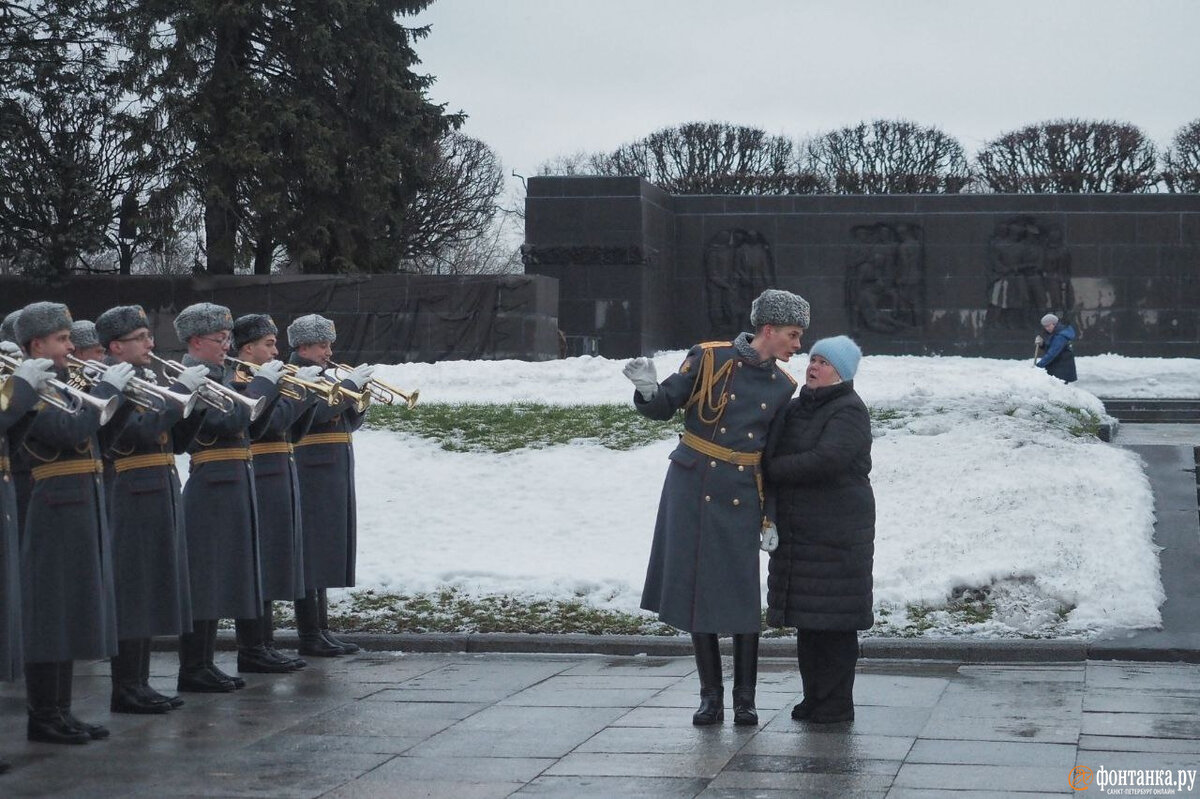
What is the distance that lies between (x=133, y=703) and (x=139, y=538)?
79 cm

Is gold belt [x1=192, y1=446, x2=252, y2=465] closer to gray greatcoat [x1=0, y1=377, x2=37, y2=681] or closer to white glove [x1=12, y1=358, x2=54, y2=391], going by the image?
gray greatcoat [x1=0, y1=377, x2=37, y2=681]

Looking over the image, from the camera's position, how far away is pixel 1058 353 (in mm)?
21719

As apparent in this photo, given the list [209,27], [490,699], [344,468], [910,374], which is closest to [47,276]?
[209,27]

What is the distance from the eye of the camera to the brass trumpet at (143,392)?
7.19 m

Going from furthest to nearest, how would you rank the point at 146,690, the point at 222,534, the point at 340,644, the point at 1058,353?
the point at 1058,353 → the point at 340,644 → the point at 222,534 → the point at 146,690

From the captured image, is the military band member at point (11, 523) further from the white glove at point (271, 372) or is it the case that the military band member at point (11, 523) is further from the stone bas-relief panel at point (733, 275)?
the stone bas-relief panel at point (733, 275)

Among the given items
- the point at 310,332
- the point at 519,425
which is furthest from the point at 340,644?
the point at 519,425

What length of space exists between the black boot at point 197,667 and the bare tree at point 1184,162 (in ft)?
113

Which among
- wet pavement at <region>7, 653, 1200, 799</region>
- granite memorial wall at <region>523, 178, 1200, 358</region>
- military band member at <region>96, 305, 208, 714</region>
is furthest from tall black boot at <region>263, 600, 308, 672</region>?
granite memorial wall at <region>523, 178, 1200, 358</region>

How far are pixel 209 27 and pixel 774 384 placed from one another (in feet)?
73.2

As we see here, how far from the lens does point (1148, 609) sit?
9.77 m

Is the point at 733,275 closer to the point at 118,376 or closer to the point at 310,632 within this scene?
the point at 310,632

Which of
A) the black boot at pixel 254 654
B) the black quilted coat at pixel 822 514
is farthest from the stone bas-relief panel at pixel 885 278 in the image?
the black quilted coat at pixel 822 514

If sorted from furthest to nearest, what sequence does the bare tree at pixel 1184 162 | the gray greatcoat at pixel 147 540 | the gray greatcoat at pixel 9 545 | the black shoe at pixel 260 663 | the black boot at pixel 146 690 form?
the bare tree at pixel 1184 162 → the black shoe at pixel 260 663 → the black boot at pixel 146 690 → the gray greatcoat at pixel 147 540 → the gray greatcoat at pixel 9 545
